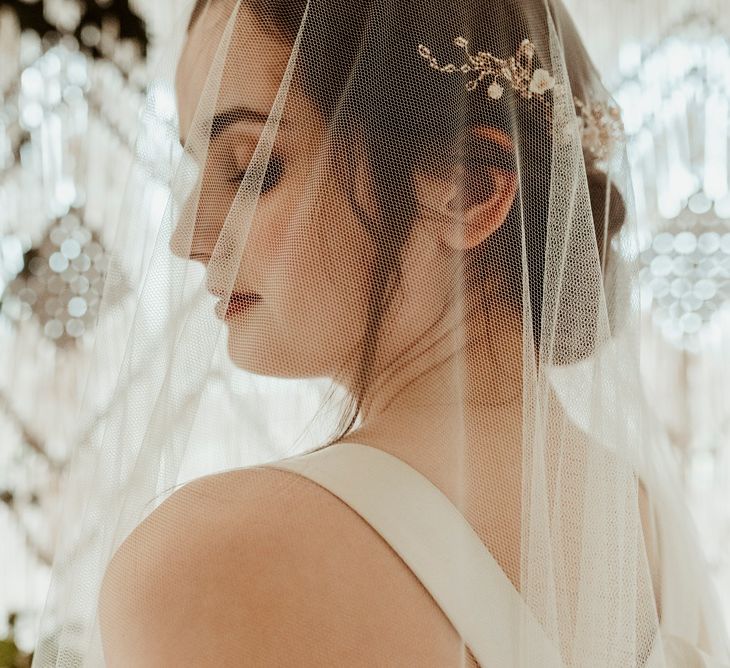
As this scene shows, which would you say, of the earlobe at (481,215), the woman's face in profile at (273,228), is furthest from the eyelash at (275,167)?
the earlobe at (481,215)

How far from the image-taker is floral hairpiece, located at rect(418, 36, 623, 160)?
1.68 ft

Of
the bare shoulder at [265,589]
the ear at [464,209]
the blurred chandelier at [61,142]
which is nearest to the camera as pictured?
the bare shoulder at [265,589]

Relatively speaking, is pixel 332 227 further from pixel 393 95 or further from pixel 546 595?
pixel 546 595

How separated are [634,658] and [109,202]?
5.88 ft

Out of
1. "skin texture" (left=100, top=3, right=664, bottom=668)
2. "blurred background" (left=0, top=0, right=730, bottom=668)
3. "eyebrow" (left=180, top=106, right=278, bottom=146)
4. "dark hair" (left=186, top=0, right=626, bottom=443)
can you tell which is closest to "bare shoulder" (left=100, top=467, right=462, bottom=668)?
"skin texture" (left=100, top=3, right=664, bottom=668)

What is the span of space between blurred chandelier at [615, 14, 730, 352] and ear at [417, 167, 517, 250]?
1602 mm

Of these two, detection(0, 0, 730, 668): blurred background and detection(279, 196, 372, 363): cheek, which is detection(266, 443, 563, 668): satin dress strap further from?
detection(0, 0, 730, 668): blurred background

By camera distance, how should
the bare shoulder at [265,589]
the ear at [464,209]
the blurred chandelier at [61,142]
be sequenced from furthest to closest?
the blurred chandelier at [61,142], the ear at [464,209], the bare shoulder at [265,589]

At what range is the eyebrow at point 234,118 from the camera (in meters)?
0.51

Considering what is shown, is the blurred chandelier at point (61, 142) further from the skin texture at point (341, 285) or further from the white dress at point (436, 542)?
the white dress at point (436, 542)

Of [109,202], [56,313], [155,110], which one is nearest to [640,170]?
[109,202]

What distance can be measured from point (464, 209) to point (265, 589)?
25 centimetres

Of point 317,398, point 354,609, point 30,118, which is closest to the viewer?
point 354,609

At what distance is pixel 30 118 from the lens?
1981 millimetres
